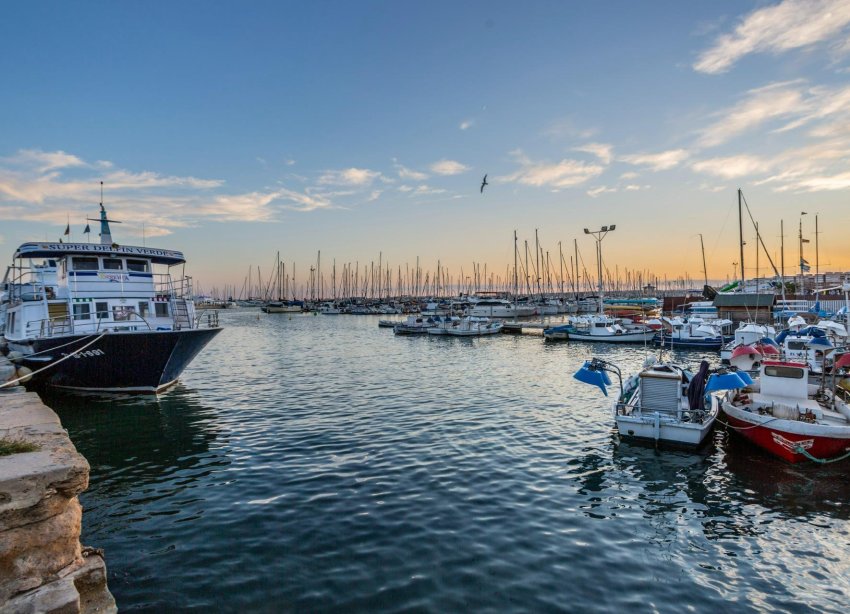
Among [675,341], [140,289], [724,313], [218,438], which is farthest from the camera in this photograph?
[724,313]

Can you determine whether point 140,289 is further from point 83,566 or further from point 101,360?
point 83,566

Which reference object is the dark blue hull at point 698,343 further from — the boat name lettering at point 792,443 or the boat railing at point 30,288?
the boat railing at point 30,288

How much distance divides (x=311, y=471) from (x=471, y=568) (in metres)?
5.98

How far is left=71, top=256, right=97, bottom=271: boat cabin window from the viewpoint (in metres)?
21.8

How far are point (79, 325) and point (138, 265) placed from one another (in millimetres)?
4283

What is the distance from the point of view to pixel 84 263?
22.1 m

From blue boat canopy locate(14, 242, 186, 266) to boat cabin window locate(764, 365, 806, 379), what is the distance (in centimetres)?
2756

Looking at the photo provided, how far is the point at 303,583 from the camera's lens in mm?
7523

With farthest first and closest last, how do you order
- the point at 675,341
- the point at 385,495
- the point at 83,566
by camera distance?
the point at 675,341 → the point at 385,495 → the point at 83,566

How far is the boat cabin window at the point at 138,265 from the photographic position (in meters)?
23.6

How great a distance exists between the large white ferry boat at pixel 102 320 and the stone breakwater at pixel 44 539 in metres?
17.6

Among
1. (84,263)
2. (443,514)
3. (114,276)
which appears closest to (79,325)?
(114,276)

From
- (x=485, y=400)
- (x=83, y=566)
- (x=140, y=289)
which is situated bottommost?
(x=485, y=400)

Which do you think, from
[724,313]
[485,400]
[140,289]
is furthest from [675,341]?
[140,289]
